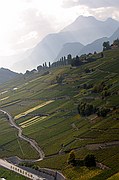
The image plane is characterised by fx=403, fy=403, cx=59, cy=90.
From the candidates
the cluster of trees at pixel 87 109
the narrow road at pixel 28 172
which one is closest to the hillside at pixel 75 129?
the cluster of trees at pixel 87 109

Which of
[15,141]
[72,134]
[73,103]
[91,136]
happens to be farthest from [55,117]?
[91,136]

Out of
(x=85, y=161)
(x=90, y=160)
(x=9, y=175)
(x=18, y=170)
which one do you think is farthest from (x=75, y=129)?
(x=90, y=160)

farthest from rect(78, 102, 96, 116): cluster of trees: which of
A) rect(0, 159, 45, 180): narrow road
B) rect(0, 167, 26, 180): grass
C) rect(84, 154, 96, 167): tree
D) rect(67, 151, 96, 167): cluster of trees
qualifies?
rect(84, 154, 96, 167): tree

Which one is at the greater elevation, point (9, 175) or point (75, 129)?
point (75, 129)

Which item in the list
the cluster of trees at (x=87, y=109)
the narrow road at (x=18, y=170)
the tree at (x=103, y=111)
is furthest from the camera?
the cluster of trees at (x=87, y=109)

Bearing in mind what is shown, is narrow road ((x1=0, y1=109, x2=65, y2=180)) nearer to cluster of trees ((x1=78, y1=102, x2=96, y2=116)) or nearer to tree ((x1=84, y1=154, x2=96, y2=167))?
tree ((x1=84, y1=154, x2=96, y2=167))

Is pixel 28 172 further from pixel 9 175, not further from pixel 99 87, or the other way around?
pixel 99 87

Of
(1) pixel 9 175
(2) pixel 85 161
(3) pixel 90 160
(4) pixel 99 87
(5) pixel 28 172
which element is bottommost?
(1) pixel 9 175

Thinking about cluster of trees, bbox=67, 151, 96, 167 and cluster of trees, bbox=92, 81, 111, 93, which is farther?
cluster of trees, bbox=92, 81, 111, 93

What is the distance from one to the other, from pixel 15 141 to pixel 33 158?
91.4ft

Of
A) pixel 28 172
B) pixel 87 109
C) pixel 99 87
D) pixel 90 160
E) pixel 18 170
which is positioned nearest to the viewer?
pixel 90 160

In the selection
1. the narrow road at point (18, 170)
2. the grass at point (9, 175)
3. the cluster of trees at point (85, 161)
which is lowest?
the grass at point (9, 175)

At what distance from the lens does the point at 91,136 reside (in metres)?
115

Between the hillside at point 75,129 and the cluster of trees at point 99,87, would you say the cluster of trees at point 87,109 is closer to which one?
the hillside at point 75,129
